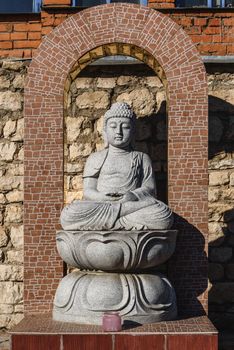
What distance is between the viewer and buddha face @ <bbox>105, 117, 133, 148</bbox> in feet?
23.1

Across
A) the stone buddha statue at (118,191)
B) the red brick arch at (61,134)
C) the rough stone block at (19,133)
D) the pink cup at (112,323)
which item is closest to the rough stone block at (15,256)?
the red brick arch at (61,134)

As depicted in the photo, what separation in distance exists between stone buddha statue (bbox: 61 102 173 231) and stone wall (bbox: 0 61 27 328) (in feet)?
5.20

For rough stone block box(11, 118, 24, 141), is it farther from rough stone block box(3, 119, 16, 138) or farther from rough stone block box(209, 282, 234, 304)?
rough stone block box(209, 282, 234, 304)

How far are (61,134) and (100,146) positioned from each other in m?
1.18

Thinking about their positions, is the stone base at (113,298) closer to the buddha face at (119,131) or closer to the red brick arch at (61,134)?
the red brick arch at (61,134)

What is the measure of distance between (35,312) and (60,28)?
273 centimetres

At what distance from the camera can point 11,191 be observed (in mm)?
8477

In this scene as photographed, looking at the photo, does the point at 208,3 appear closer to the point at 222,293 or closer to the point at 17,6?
the point at 17,6

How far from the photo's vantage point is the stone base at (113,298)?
6379mm

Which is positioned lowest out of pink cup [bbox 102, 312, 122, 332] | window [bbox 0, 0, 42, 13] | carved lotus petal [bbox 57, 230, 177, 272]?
pink cup [bbox 102, 312, 122, 332]

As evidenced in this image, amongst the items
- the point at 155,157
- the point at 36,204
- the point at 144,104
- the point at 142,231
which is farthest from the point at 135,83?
the point at 142,231

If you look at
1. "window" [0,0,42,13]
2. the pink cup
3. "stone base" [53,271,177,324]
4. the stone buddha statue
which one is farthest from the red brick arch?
"window" [0,0,42,13]

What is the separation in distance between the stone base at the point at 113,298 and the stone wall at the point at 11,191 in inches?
71.3

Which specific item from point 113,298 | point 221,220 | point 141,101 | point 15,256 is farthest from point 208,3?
point 113,298
